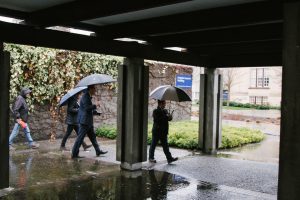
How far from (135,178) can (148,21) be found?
3.37 metres

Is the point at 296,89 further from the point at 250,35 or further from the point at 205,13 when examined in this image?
the point at 250,35

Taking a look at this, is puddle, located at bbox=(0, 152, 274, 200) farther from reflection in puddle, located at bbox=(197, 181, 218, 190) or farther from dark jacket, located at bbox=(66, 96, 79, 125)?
dark jacket, located at bbox=(66, 96, 79, 125)

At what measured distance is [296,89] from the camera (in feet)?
14.2

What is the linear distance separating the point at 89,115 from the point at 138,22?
356cm

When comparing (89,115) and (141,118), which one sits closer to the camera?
(141,118)

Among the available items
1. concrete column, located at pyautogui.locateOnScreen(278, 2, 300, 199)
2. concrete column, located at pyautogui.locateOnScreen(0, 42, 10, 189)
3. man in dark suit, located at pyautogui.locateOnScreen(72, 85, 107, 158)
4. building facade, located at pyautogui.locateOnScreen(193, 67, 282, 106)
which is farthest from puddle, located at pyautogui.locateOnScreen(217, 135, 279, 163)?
building facade, located at pyautogui.locateOnScreen(193, 67, 282, 106)

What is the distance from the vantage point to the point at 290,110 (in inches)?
173

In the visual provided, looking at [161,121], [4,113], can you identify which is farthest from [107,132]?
[4,113]

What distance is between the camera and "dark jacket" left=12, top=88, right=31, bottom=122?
10.6 meters

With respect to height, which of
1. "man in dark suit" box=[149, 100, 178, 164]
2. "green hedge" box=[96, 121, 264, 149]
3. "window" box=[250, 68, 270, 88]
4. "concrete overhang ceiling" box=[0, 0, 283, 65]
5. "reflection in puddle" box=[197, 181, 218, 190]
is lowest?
"reflection in puddle" box=[197, 181, 218, 190]

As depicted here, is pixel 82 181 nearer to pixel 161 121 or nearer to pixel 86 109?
pixel 86 109

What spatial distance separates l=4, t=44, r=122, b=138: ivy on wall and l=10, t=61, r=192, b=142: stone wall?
0.22m

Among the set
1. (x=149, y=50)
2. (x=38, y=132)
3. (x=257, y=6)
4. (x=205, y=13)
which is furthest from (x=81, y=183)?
(x=38, y=132)

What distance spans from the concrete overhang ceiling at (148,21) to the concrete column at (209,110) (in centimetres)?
244
